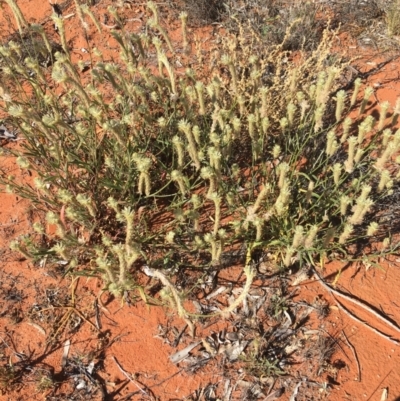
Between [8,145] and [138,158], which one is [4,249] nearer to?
[8,145]

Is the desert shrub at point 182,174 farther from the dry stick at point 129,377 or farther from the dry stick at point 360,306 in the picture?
the dry stick at point 129,377

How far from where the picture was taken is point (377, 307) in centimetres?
273

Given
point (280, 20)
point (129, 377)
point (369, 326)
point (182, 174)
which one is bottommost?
point (369, 326)

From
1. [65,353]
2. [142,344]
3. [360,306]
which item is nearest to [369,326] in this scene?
[360,306]

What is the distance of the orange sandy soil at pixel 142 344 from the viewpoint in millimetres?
2463

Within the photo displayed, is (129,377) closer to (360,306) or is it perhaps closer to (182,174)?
(182,174)

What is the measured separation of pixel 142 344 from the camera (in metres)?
2.62

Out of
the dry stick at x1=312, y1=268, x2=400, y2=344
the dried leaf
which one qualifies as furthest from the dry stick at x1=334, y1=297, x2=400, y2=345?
the dried leaf

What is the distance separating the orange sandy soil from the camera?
2.46 m

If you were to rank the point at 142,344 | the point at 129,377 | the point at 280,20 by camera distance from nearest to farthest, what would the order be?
the point at 129,377, the point at 142,344, the point at 280,20

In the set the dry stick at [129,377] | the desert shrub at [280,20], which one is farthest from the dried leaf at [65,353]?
the desert shrub at [280,20]

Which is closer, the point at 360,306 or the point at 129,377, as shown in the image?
the point at 129,377

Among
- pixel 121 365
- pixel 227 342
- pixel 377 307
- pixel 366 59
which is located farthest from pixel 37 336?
pixel 366 59

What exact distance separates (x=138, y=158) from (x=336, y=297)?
1551 mm
